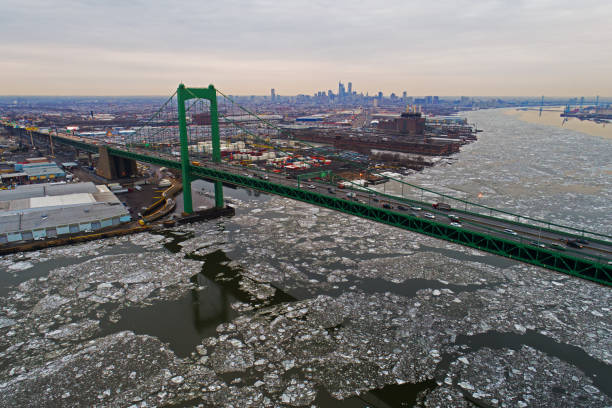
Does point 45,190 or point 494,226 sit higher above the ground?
point 494,226

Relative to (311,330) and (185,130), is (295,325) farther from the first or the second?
(185,130)

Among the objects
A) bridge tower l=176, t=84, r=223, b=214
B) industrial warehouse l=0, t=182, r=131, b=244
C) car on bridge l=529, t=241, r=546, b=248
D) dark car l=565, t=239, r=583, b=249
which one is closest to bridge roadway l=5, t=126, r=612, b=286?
car on bridge l=529, t=241, r=546, b=248

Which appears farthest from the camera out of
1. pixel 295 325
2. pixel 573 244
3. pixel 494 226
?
pixel 494 226

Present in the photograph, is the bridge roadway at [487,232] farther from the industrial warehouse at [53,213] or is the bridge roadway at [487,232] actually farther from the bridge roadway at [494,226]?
the industrial warehouse at [53,213]

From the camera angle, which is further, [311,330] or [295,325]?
[295,325]

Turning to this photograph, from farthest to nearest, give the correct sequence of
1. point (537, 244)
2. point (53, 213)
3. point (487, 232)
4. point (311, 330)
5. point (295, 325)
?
point (53, 213), point (487, 232), point (295, 325), point (311, 330), point (537, 244)

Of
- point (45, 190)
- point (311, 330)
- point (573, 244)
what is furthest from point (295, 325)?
point (45, 190)

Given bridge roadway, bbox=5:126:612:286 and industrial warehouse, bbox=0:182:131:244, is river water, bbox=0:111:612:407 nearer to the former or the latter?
industrial warehouse, bbox=0:182:131:244
